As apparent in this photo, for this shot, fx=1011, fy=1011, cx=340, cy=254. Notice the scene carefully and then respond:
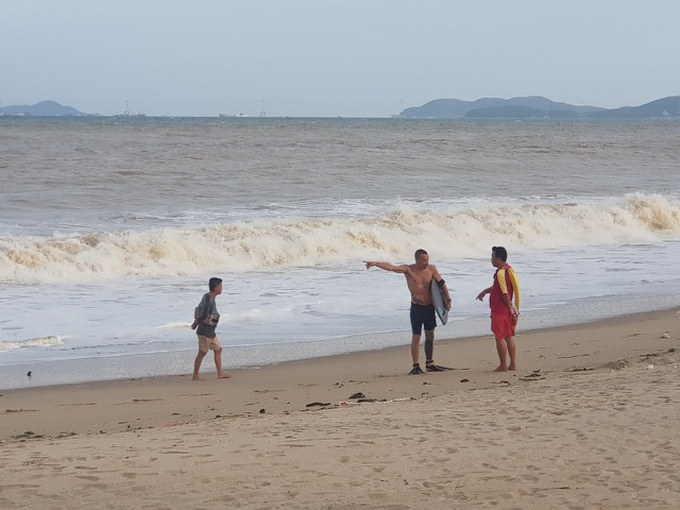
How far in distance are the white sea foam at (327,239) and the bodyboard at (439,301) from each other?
28.7 feet

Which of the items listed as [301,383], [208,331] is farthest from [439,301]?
[208,331]

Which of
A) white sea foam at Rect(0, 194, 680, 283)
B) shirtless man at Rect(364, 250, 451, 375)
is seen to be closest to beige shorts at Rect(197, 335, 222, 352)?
shirtless man at Rect(364, 250, 451, 375)

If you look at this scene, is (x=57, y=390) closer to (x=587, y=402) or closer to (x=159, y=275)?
(x=587, y=402)

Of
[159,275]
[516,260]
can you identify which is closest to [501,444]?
[159,275]

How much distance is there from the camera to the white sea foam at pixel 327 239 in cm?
1827

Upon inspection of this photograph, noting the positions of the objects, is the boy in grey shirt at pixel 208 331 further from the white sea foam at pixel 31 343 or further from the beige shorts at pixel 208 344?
the white sea foam at pixel 31 343

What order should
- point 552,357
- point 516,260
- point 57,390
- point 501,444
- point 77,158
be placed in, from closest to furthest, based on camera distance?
point 501,444
point 57,390
point 552,357
point 516,260
point 77,158

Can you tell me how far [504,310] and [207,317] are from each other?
300 cm

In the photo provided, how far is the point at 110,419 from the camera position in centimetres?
792

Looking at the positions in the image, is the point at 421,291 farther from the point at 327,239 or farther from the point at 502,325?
the point at 327,239

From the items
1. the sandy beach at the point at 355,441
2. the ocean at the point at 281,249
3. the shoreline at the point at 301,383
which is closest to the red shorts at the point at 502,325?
the shoreline at the point at 301,383

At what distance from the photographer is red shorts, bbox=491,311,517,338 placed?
9844mm

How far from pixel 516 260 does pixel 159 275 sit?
7270 mm

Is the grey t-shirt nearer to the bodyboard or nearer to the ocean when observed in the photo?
the ocean
